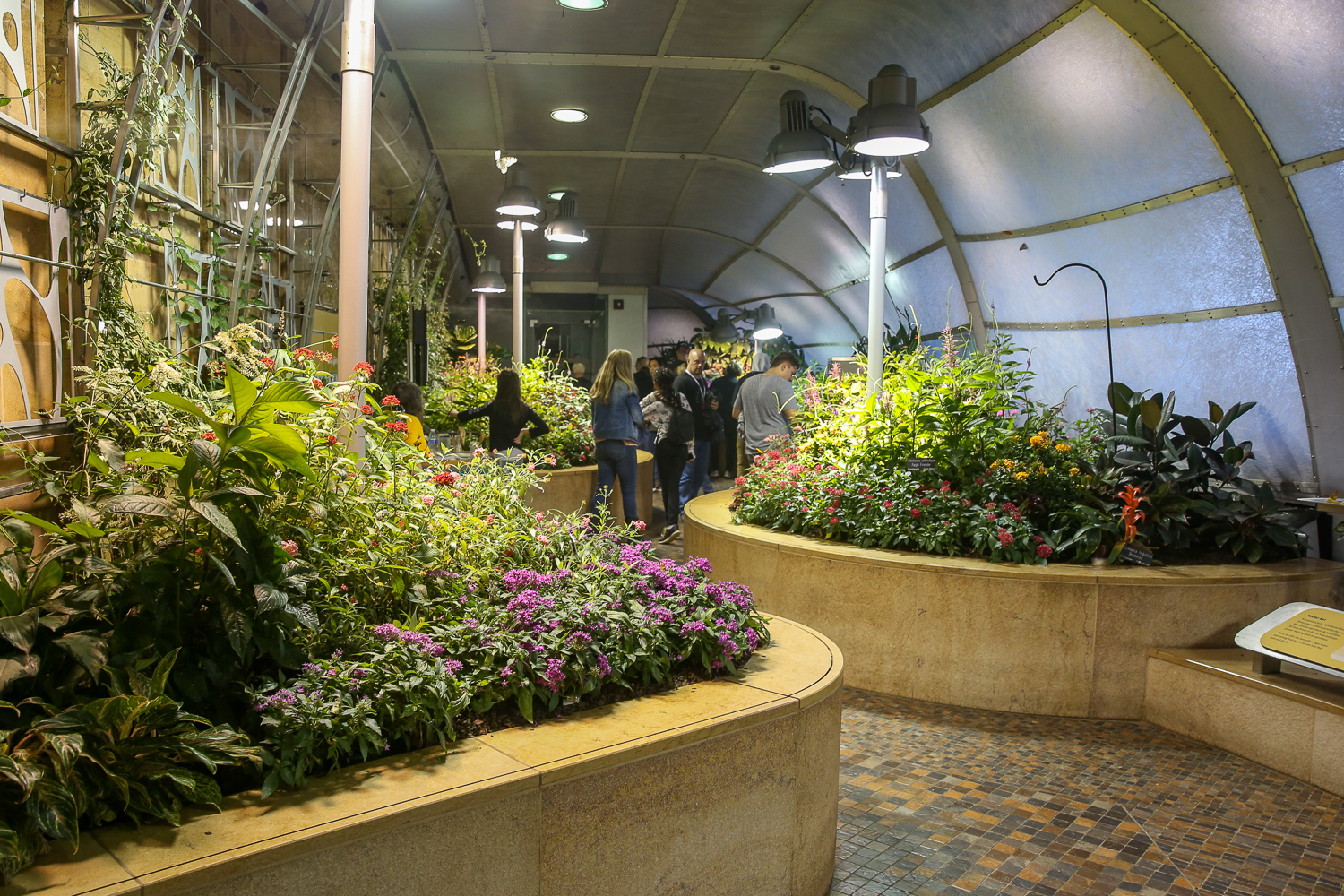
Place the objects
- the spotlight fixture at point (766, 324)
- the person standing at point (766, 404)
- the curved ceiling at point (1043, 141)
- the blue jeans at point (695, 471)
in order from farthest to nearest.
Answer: the spotlight fixture at point (766, 324) → the blue jeans at point (695, 471) → the person standing at point (766, 404) → the curved ceiling at point (1043, 141)

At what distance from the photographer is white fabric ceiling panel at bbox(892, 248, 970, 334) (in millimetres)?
11039

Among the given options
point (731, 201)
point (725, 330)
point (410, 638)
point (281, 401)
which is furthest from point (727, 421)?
point (281, 401)

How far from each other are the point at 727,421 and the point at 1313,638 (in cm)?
976

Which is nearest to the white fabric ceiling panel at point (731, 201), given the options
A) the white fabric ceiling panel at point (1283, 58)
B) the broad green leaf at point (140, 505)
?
the white fabric ceiling panel at point (1283, 58)

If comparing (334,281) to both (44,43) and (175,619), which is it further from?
(175,619)

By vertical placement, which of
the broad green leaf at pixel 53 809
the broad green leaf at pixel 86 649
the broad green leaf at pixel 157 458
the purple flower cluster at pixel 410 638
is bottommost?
the broad green leaf at pixel 53 809

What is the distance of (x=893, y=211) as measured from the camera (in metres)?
11.4

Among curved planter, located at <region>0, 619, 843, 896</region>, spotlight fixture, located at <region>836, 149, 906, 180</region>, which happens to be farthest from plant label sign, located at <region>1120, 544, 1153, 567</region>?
spotlight fixture, located at <region>836, 149, 906, 180</region>

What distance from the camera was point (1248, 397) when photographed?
6836 millimetres

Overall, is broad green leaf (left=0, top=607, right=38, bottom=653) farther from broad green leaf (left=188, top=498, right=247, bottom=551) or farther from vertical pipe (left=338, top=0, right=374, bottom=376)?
vertical pipe (left=338, top=0, right=374, bottom=376)

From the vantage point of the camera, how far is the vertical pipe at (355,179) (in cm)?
324

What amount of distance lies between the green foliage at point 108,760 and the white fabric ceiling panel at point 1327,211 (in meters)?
6.69

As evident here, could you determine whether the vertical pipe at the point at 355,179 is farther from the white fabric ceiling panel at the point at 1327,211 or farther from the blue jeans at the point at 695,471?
the blue jeans at the point at 695,471

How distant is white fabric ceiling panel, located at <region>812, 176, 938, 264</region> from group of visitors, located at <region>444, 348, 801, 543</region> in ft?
10.4
